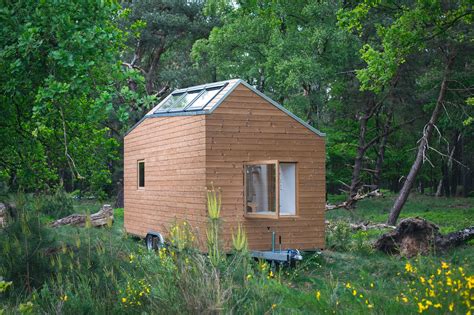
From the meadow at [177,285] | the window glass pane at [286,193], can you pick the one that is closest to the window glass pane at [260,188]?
the window glass pane at [286,193]

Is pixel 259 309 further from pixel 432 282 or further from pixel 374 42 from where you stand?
pixel 374 42

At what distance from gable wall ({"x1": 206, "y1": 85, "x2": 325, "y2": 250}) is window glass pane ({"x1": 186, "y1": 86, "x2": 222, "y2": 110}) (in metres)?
0.46

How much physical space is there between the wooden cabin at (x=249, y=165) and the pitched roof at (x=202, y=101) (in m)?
0.03

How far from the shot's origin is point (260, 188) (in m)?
11.8

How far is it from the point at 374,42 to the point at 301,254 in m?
14.1

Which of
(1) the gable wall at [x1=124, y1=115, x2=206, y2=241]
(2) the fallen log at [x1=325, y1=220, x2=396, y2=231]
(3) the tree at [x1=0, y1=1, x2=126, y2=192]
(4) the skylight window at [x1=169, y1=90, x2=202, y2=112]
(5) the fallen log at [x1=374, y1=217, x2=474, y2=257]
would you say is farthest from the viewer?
(2) the fallen log at [x1=325, y1=220, x2=396, y2=231]

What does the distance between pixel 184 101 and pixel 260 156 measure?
2246 mm

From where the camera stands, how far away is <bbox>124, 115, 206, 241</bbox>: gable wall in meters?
11.7

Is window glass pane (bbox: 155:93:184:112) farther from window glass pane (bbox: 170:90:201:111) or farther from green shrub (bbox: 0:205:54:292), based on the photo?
green shrub (bbox: 0:205:54:292)

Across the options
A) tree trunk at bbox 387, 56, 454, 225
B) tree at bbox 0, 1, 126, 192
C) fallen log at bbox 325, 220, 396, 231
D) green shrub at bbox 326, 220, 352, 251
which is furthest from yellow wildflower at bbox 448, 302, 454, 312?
tree trunk at bbox 387, 56, 454, 225

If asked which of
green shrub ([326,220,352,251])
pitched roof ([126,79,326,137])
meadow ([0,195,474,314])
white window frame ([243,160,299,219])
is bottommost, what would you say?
green shrub ([326,220,352,251])

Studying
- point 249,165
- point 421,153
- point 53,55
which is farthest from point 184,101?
point 421,153

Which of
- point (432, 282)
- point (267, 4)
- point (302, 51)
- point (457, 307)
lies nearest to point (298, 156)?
point (267, 4)

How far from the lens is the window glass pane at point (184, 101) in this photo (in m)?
12.8
